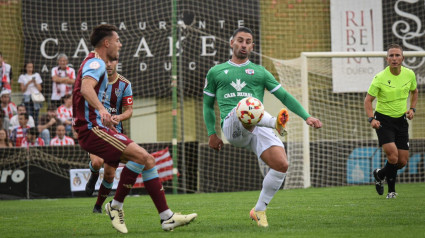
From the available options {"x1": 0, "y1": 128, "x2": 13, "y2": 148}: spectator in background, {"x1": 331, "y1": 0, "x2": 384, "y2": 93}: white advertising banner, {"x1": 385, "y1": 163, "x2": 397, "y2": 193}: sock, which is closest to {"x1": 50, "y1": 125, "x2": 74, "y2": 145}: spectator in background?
{"x1": 0, "y1": 128, "x2": 13, "y2": 148}: spectator in background

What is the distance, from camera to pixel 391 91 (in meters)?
11.8

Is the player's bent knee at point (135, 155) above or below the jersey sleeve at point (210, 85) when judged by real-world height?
below

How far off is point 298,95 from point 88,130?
11.1m

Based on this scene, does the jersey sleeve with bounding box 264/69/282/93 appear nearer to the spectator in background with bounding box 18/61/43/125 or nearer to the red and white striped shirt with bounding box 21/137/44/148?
the red and white striped shirt with bounding box 21/137/44/148

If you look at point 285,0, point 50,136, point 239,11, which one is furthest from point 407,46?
point 50,136

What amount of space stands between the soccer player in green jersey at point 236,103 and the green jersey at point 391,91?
14.5 feet

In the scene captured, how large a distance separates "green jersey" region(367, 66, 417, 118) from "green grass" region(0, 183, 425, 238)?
1478 mm

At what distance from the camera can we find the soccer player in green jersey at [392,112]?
11.7m

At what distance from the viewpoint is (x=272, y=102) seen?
2077 cm

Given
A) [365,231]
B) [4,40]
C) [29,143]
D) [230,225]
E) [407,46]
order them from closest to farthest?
[365,231] → [230,225] → [29,143] → [4,40] → [407,46]

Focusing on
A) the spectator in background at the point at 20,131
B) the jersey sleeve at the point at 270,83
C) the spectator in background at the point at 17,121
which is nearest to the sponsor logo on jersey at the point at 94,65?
the jersey sleeve at the point at 270,83

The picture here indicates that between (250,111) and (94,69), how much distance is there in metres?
1.62

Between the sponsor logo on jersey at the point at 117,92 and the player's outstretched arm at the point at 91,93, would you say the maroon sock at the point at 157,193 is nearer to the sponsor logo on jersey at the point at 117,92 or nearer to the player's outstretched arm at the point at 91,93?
the player's outstretched arm at the point at 91,93

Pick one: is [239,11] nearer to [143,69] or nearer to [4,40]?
[143,69]
